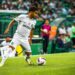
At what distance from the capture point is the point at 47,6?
31000mm

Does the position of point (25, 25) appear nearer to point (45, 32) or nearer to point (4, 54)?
point (4, 54)

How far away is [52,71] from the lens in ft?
45.7

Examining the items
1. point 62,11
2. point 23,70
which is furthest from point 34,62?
point 62,11

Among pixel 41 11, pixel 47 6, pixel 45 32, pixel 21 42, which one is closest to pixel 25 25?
pixel 21 42

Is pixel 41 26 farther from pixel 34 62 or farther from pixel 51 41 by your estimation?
pixel 34 62

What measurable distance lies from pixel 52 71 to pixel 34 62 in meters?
2.94

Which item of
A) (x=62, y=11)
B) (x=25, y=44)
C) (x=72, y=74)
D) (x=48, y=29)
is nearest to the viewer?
(x=72, y=74)

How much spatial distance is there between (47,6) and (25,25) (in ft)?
52.7

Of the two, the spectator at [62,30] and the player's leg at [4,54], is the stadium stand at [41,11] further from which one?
the player's leg at [4,54]

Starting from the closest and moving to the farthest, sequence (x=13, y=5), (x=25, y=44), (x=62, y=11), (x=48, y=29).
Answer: (x=25, y=44) < (x=48, y=29) < (x=13, y=5) < (x=62, y=11)

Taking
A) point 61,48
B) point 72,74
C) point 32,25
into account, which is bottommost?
point 61,48

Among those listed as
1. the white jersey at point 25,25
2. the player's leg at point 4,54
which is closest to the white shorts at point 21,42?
the white jersey at point 25,25

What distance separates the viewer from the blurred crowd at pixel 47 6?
28344 millimetres

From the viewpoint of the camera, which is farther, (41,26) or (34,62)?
(41,26)
